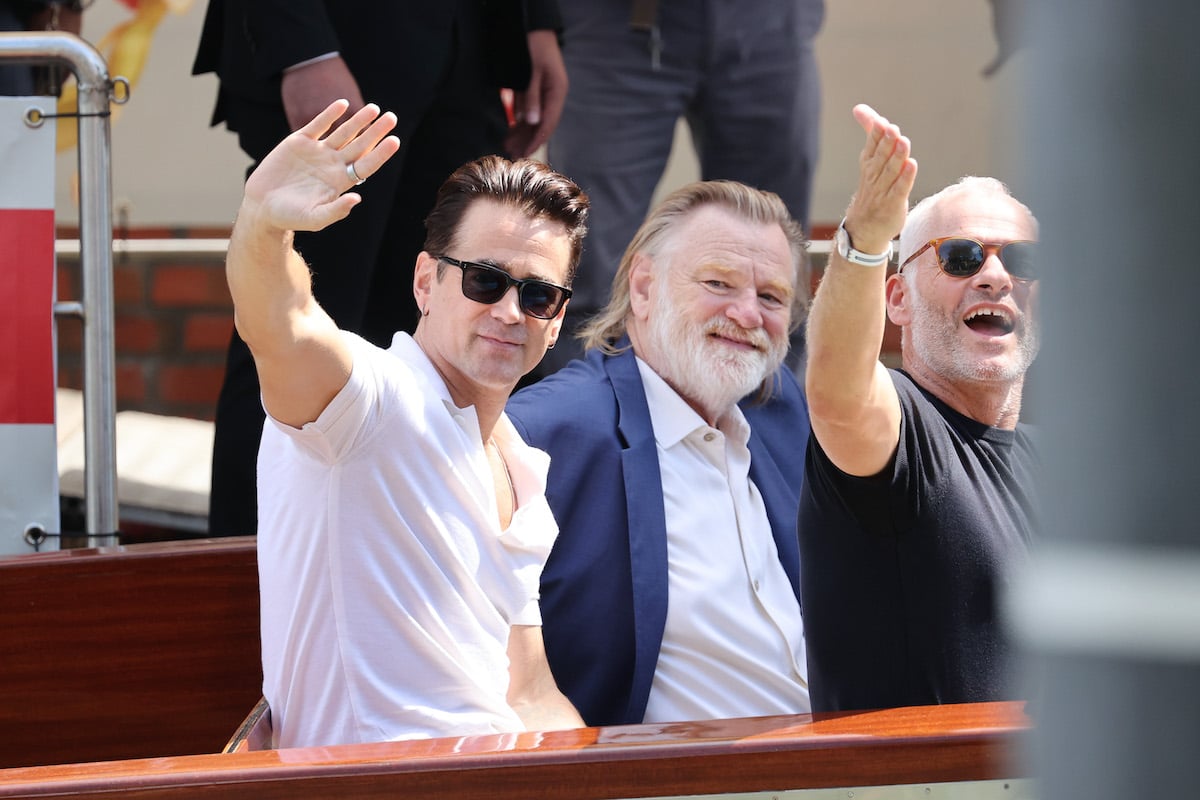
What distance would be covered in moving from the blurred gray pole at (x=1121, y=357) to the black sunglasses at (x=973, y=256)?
1.86 m

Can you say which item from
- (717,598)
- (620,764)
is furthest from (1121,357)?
(717,598)

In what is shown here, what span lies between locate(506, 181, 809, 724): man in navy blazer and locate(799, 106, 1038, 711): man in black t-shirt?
359 millimetres

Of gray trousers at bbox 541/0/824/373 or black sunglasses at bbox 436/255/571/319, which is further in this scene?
gray trousers at bbox 541/0/824/373

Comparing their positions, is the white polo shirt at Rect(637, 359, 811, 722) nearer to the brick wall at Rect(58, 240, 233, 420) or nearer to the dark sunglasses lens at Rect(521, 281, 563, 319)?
the dark sunglasses lens at Rect(521, 281, 563, 319)

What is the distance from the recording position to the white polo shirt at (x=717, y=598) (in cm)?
224

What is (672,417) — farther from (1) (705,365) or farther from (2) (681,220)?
(2) (681,220)

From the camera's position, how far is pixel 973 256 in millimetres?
2141

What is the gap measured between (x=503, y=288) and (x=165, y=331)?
2379 mm

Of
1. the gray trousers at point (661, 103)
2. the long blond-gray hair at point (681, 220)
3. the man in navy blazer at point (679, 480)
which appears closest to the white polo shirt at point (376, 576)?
the man in navy blazer at point (679, 480)

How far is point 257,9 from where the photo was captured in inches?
96.2

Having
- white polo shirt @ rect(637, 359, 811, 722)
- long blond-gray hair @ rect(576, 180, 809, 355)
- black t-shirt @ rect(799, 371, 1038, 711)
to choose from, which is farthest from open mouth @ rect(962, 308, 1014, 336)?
long blond-gray hair @ rect(576, 180, 809, 355)

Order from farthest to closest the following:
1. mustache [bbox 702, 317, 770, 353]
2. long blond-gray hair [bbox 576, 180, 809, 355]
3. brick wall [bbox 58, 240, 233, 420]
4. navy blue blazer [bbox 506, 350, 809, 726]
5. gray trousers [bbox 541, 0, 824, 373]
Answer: brick wall [bbox 58, 240, 233, 420] → gray trousers [bbox 541, 0, 824, 373] → long blond-gray hair [bbox 576, 180, 809, 355] → mustache [bbox 702, 317, 770, 353] → navy blue blazer [bbox 506, 350, 809, 726]

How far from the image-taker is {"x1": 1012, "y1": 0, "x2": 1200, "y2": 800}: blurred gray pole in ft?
1.04

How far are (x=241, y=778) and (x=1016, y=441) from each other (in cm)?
117
